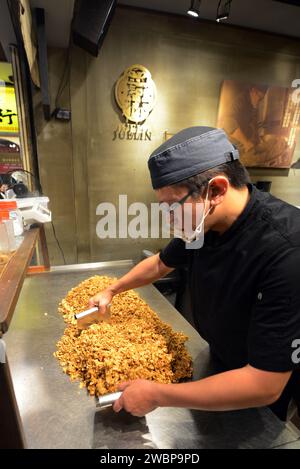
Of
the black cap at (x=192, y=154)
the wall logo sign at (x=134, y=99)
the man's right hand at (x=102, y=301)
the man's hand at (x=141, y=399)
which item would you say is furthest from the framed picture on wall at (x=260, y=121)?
the man's hand at (x=141, y=399)

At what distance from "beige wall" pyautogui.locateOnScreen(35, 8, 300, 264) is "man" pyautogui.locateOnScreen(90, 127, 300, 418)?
2.34 metres

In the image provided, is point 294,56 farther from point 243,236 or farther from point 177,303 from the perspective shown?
point 243,236

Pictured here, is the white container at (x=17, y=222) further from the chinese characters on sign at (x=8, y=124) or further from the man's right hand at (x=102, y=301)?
the chinese characters on sign at (x=8, y=124)

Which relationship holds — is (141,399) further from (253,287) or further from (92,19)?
(92,19)

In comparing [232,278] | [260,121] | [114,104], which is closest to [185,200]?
[232,278]

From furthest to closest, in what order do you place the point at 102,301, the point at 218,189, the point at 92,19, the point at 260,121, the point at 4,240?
the point at 260,121 → the point at 92,19 → the point at 102,301 → the point at 4,240 → the point at 218,189

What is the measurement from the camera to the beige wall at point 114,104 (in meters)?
2.88

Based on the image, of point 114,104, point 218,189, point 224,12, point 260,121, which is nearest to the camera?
point 218,189

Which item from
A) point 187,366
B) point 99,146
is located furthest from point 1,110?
point 187,366

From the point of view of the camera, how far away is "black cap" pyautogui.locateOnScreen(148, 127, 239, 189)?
0.89 m

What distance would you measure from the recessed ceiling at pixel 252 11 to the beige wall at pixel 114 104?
0.26 ft

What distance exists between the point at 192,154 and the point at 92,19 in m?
1.63

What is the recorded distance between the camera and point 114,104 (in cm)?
300

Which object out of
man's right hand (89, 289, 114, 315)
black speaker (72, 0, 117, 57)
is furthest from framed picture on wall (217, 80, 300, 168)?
man's right hand (89, 289, 114, 315)
